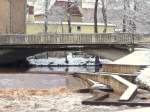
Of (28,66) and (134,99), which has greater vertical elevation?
(134,99)

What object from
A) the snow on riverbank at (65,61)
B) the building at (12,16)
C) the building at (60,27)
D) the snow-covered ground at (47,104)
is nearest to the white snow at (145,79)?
the snow-covered ground at (47,104)

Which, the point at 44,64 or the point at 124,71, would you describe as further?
the point at 44,64

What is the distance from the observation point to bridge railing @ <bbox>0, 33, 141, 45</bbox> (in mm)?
52969

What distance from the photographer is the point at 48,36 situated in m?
54.9

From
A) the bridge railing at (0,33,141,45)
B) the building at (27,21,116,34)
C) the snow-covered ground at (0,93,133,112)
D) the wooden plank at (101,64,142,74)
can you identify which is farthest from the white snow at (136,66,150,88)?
the building at (27,21,116,34)

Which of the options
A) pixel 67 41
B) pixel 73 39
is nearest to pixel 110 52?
pixel 73 39

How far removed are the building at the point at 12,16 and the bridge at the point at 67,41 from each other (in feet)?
28.0

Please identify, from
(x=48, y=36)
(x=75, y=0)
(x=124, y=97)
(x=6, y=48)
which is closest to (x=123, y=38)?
(x=48, y=36)

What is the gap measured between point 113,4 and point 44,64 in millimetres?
15066

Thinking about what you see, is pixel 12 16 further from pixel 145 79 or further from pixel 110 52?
pixel 145 79

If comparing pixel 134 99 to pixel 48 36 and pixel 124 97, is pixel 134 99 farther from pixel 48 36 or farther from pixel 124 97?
pixel 48 36

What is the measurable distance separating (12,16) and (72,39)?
14.7 metres

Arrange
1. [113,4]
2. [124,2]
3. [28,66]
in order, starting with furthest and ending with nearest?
1. [113,4]
2. [124,2]
3. [28,66]

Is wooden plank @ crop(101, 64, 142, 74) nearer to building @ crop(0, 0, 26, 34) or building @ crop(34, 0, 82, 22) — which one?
building @ crop(0, 0, 26, 34)
